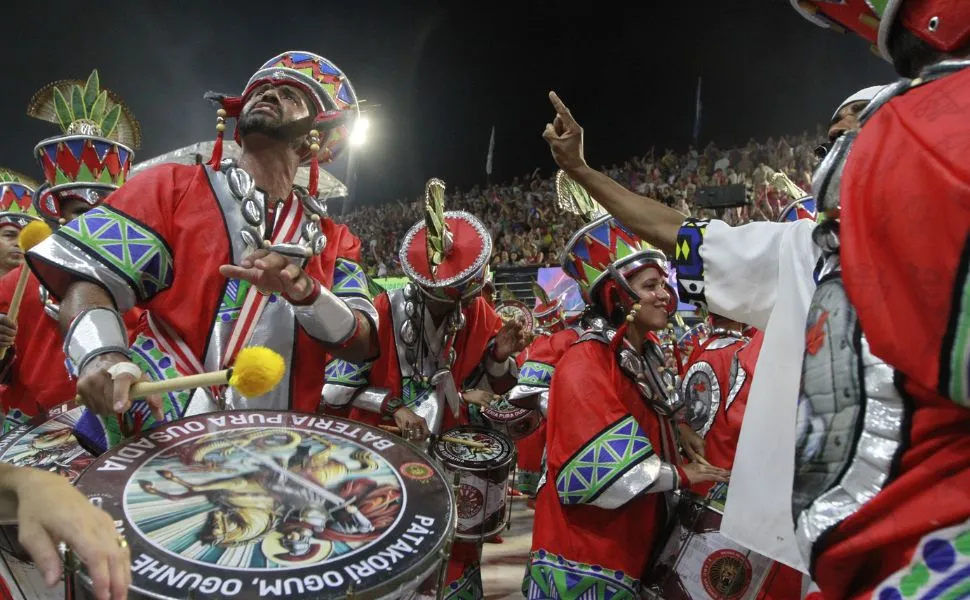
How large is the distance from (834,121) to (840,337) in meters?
2.31

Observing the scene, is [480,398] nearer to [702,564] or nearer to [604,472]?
[604,472]

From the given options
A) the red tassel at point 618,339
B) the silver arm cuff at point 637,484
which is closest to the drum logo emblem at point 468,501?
the silver arm cuff at point 637,484

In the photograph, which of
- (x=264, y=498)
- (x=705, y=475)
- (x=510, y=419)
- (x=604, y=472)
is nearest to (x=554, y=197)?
(x=510, y=419)

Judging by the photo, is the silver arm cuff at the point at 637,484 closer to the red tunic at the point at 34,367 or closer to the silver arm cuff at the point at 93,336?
the silver arm cuff at the point at 93,336

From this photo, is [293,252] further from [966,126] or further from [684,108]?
[684,108]

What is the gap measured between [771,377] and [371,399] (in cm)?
263

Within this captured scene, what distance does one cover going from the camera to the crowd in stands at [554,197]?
461 inches

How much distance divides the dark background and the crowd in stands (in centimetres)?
87

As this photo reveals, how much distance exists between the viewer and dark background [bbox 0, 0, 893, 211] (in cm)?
1180

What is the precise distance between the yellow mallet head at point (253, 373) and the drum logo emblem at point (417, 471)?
341 mm

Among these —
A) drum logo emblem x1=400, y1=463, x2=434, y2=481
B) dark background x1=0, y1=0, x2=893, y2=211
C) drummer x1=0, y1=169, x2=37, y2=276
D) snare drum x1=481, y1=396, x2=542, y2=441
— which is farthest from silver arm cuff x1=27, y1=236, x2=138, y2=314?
dark background x1=0, y1=0, x2=893, y2=211

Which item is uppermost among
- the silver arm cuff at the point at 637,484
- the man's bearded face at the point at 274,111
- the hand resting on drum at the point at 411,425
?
the man's bearded face at the point at 274,111

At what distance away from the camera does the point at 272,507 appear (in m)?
1.18

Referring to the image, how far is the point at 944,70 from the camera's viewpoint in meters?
0.89
